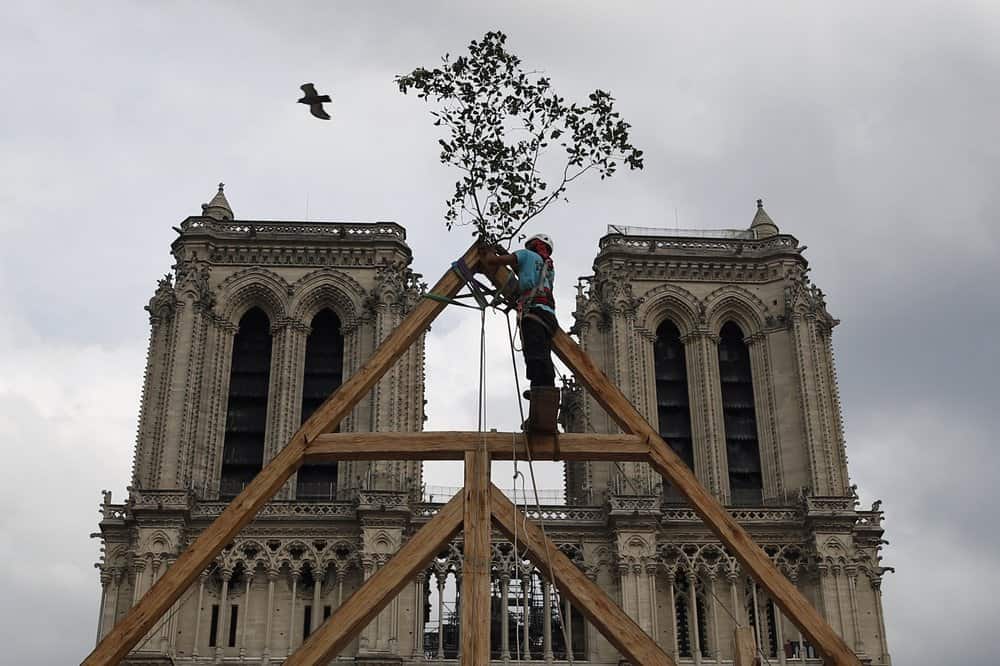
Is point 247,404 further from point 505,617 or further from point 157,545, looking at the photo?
point 505,617

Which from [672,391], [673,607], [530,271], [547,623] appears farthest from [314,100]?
[672,391]

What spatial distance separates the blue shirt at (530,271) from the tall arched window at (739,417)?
32422 millimetres

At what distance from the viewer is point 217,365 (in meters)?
44.6

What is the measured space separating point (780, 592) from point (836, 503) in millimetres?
31177

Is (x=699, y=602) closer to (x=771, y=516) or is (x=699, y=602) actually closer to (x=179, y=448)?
(x=771, y=516)

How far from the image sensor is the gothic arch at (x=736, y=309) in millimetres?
46875

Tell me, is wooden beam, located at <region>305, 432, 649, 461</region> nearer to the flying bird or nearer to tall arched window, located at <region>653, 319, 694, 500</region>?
the flying bird

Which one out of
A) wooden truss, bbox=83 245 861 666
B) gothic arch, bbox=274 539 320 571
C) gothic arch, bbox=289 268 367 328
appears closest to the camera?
wooden truss, bbox=83 245 861 666

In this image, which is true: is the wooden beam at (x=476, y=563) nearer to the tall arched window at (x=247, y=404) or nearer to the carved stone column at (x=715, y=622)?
the carved stone column at (x=715, y=622)

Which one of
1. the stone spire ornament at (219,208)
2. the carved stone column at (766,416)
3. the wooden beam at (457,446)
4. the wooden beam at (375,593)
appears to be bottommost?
the wooden beam at (375,593)

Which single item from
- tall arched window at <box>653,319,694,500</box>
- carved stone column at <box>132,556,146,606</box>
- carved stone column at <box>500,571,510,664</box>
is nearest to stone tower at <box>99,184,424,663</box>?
carved stone column at <box>132,556,146,606</box>

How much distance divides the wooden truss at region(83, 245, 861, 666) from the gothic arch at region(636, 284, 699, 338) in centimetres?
3365

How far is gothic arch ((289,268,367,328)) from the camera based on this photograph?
45.8 meters

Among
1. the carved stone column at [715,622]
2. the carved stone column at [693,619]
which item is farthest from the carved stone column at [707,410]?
the carved stone column at [693,619]
